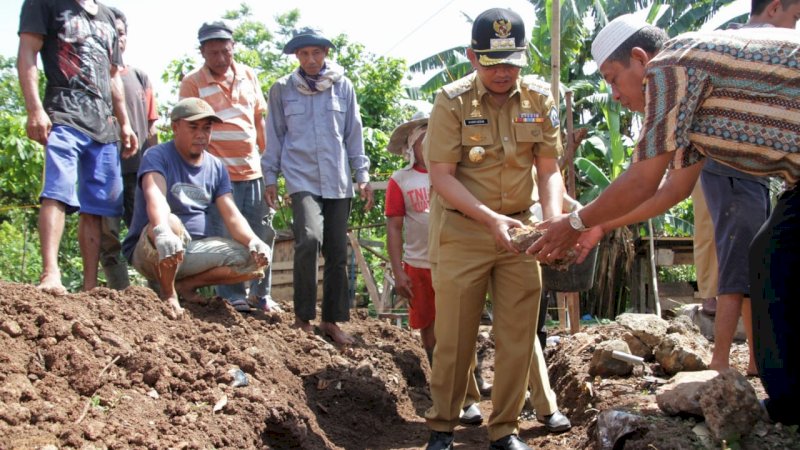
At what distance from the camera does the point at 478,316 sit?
4.29 metres

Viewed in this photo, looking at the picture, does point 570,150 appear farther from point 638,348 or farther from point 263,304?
point 263,304

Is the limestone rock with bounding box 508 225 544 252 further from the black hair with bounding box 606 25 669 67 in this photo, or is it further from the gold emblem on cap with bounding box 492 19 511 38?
the gold emblem on cap with bounding box 492 19 511 38

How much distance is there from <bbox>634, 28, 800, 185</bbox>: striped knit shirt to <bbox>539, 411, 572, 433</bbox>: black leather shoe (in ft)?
7.13

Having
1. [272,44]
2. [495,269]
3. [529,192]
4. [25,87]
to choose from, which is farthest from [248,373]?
[272,44]

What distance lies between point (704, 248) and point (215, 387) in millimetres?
3014

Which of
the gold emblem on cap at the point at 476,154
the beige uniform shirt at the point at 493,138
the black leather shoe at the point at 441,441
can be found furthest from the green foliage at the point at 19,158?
the black leather shoe at the point at 441,441

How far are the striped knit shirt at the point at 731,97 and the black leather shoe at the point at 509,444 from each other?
5.68 feet

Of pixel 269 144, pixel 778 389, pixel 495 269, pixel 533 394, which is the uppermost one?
pixel 269 144

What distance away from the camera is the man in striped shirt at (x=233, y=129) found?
6492 millimetres

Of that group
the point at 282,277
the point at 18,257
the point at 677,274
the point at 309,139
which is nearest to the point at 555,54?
the point at 309,139

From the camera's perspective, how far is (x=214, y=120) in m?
5.80

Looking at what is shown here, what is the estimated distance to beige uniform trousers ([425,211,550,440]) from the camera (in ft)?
13.7

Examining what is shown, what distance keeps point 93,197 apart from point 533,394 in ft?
10.4

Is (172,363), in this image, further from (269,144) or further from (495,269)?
(269,144)
